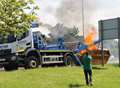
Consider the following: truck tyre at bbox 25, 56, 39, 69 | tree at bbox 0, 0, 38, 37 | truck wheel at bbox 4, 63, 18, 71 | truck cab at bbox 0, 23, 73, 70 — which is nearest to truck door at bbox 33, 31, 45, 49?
truck cab at bbox 0, 23, 73, 70

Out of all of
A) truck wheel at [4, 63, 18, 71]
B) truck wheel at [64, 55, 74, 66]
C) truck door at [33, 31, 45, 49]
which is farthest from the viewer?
truck wheel at [64, 55, 74, 66]

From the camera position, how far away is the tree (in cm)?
2009

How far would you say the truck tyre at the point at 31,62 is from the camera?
102ft

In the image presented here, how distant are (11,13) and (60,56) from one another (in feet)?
49.9

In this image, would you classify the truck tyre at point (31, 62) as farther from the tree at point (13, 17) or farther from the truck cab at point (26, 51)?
the tree at point (13, 17)

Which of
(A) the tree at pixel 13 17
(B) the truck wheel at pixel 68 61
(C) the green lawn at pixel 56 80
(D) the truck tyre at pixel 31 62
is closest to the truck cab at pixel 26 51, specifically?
(D) the truck tyre at pixel 31 62

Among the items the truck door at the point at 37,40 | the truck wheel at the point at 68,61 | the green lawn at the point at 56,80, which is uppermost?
the truck door at the point at 37,40

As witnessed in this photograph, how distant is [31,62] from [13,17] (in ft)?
37.9

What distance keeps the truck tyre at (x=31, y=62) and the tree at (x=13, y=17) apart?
10.2m

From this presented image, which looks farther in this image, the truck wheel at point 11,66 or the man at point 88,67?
the truck wheel at point 11,66

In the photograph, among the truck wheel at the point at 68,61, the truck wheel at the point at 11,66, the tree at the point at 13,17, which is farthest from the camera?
the truck wheel at the point at 68,61

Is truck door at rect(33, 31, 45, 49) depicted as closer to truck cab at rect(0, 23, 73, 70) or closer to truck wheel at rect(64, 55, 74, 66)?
truck cab at rect(0, 23, 73, 70)

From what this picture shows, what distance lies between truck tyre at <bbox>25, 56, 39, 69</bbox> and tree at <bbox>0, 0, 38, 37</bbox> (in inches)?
403

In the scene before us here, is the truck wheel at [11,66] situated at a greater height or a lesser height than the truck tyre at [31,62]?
lesser
